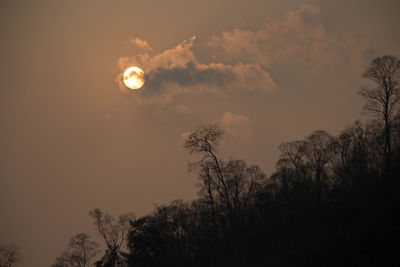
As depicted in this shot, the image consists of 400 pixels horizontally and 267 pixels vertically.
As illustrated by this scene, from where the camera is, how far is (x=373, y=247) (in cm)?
1603

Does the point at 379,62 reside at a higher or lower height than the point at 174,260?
higher

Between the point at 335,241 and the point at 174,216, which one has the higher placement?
the point at 174,216

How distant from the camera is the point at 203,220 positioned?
213 feet

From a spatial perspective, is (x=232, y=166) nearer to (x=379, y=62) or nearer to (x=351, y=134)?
(x=351, y=134)

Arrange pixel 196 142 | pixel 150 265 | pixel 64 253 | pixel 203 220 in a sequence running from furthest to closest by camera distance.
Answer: pixel 64 253 → pixel 203 220 → pixel 150 265 → pixel 196 142

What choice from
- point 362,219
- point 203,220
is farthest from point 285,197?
point 362,219

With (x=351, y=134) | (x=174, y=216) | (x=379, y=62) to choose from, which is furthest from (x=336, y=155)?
(x=174, y=216)

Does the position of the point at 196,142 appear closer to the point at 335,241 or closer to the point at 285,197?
the point at 335,241

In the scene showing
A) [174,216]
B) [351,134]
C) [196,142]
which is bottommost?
[174,216]

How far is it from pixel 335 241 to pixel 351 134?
151 ft

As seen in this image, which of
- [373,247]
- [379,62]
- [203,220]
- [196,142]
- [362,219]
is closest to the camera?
[373,247]

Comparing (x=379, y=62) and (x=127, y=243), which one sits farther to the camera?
(x=127, y=243)

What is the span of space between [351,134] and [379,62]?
24.6 m

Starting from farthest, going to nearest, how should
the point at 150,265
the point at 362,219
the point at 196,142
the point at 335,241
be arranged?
the point at 150,265
the point at 196,142
the point at 362,219
the point at 335,241
